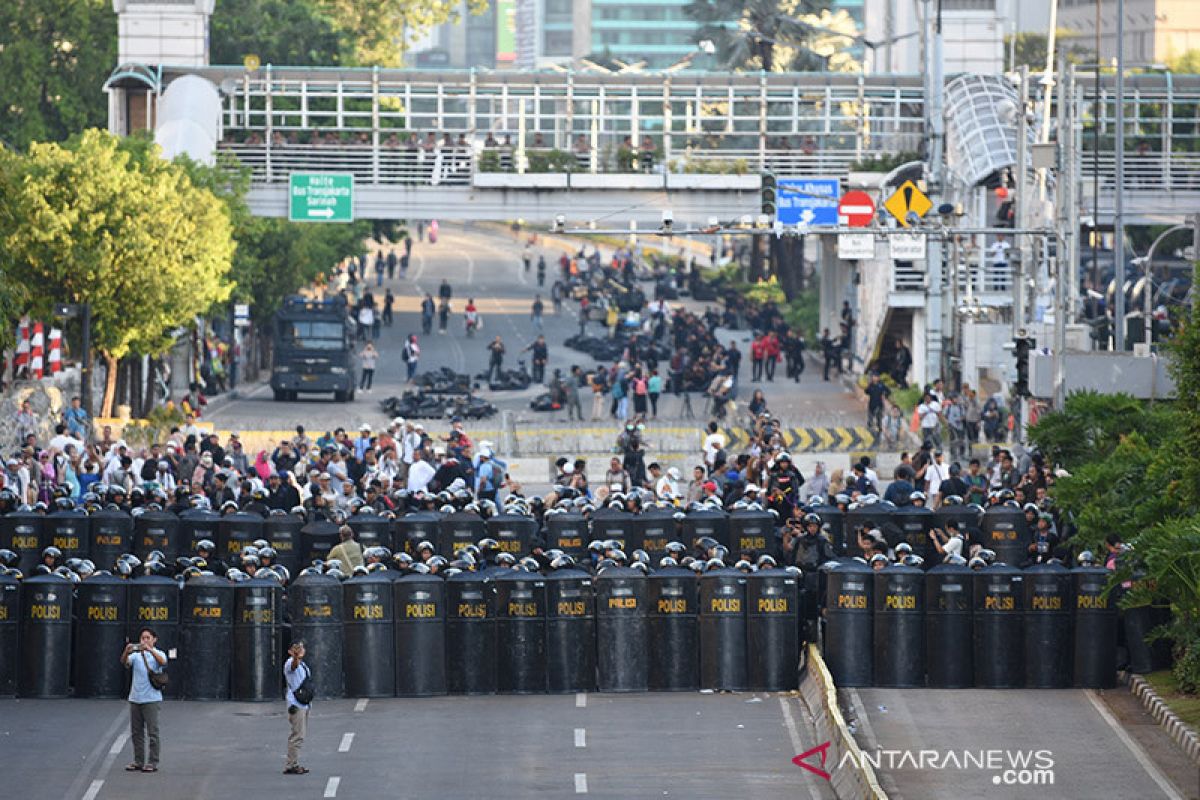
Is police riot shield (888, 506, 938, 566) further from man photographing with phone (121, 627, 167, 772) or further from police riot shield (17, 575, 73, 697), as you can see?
man photographing with phone (121, 627, 167, 772)

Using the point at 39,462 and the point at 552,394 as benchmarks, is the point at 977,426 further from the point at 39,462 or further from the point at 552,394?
the point at 39,462

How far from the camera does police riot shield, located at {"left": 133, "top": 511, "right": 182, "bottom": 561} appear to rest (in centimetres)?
3209

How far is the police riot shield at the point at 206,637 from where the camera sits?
26156 millimetres

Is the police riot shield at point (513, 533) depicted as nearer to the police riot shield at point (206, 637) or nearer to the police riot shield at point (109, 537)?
the police riot shield at point (109, 537)

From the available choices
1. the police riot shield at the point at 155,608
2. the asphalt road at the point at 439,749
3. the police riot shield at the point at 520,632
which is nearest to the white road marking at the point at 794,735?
the asphalt road at the point at 439,749

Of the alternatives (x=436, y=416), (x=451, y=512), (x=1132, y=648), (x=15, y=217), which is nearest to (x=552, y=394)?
(x=436, y=416)

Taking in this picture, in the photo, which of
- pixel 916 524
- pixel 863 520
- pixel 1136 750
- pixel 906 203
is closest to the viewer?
pixel 1136 750

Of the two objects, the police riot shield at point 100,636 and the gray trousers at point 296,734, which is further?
the police riot shield at point 100,636

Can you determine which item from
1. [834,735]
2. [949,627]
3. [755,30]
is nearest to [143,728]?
[834,735]

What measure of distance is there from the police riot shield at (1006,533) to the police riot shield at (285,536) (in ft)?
26.6

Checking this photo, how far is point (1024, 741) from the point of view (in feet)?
79.8

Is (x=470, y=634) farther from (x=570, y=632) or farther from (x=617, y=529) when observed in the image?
(x=617, y=529)

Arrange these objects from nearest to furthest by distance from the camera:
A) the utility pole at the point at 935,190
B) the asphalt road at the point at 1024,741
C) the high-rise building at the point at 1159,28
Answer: the asphalt road at the point at 1024,741, the utility pole at the point at 935,190, the high-rise building at the point at 1159,28

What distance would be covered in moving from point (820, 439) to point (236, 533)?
20.0 meters
